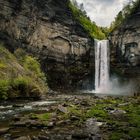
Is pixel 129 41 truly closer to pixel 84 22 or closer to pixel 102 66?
pixel 102 66

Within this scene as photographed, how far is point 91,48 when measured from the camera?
260 feet

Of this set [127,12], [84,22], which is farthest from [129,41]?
[84,22]

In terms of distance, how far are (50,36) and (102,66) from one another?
16.5m

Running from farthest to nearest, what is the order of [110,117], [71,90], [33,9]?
[71,90]
[33,9]
[110,117]

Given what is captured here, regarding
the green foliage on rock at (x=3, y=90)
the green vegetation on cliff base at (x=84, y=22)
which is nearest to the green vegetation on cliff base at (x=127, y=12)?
the green vegetation on cliff base at (x=84, y=22)

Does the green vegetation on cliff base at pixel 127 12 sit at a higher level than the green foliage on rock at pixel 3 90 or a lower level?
higher

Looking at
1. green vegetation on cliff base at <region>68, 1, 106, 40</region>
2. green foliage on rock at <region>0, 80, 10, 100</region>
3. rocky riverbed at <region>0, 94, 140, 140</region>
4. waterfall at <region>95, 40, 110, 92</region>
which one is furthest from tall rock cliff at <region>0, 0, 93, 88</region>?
rocky riverbed at <region>0, 94, 140, 140</region>

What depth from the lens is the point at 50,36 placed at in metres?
74.3

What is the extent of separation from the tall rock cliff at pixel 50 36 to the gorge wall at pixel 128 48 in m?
7.43

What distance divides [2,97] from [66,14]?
46.7m

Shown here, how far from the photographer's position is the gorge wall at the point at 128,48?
72625 millimetres

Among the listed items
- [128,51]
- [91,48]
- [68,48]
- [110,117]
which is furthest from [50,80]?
[110,117]

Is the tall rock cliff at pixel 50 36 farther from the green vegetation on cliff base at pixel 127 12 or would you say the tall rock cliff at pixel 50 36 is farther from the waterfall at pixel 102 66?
the green vegetation on cliff base at pixel 127 12

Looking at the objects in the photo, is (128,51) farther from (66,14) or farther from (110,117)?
A: (110,117)
